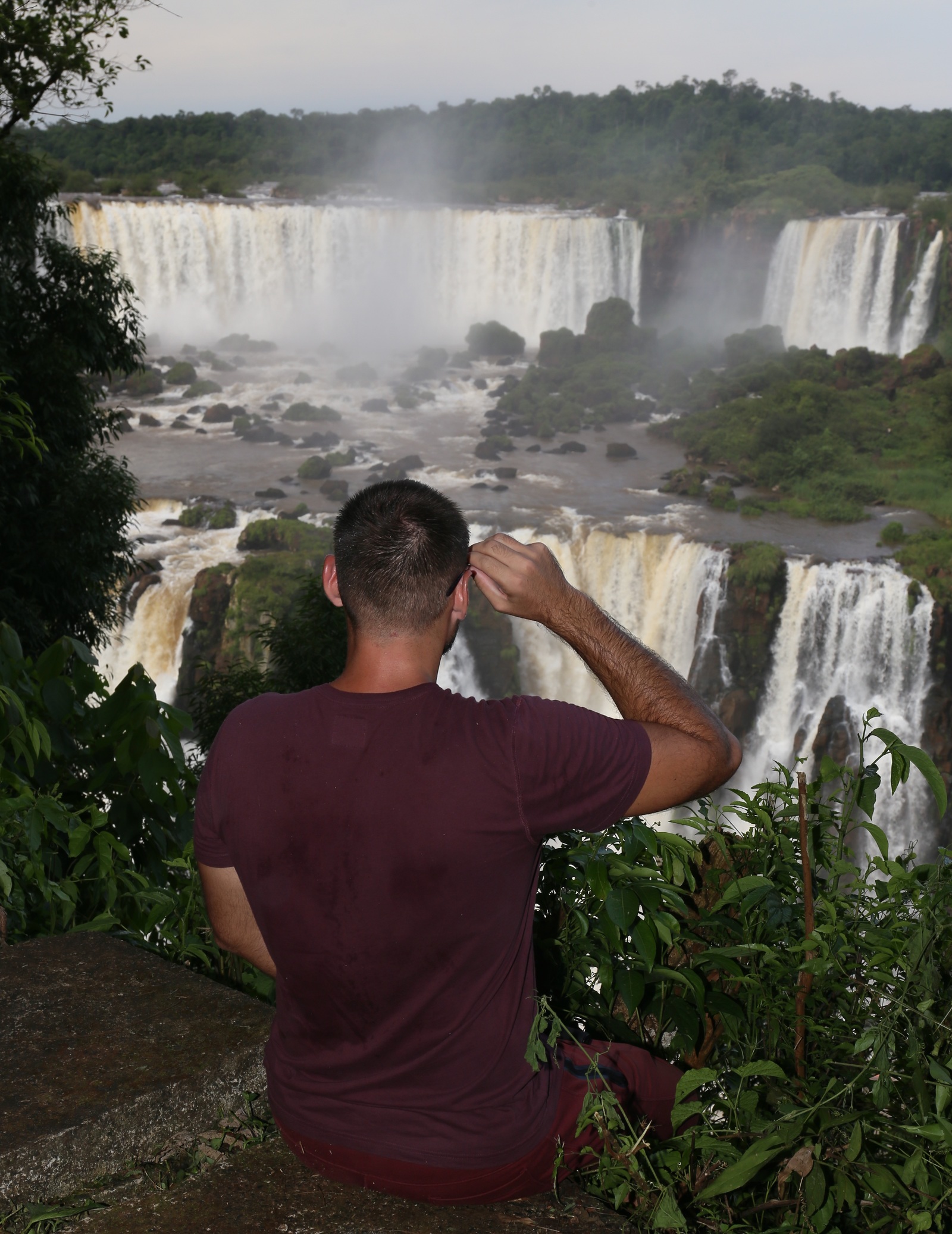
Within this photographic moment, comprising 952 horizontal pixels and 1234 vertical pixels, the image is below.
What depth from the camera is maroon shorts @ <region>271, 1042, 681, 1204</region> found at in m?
1.42

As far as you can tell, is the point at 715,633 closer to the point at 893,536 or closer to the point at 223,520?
the point at 893,536

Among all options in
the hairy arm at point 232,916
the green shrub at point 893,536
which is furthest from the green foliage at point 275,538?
the hairy arm at point 232,916

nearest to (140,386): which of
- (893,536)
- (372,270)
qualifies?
(372,270)

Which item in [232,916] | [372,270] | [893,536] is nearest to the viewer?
[232,916]

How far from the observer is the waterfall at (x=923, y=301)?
32.2 meters

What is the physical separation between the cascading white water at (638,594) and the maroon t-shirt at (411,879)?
767 inches

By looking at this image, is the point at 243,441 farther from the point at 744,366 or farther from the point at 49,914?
the point at 49,914

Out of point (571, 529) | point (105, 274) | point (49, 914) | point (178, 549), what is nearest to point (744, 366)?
point (571, 529)

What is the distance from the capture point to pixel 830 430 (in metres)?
29.8

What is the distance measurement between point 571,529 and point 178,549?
770 centimetres

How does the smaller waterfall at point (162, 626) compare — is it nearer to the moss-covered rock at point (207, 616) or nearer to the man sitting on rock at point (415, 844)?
the moss-covered rock at point (207, 616)

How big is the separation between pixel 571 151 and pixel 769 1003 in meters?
53.4

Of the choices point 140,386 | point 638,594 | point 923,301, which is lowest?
point 638,594

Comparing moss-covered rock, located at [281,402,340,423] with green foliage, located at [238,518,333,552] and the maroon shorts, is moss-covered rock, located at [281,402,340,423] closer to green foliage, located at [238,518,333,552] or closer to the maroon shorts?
green foliage, located at [238,518,333,552]
